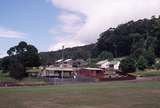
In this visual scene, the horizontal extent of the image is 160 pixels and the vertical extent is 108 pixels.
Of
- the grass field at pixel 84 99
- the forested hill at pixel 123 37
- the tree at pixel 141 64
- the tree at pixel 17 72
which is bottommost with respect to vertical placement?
the grass field at pixel 84 99

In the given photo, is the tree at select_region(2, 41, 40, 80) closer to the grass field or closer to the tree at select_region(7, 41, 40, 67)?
the tree at select_region(7, 41, 40, 67)

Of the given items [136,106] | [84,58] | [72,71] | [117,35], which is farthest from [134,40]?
[136,106]

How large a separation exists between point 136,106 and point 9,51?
82907 mm

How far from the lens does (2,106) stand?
82.6 ft

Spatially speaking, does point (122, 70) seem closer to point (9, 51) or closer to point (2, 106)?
point (9, 51)

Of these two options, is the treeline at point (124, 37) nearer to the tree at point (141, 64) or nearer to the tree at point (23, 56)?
the tree at point (141, 64)

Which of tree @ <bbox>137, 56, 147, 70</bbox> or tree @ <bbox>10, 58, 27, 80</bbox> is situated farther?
tree @ <bbox>137, 56, 147, 70</bbox>

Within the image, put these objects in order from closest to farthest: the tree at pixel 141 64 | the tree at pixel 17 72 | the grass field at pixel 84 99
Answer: the grass field at pixel 84 99 → the tree at pixel 17 72 → the tree at pixel 141 64

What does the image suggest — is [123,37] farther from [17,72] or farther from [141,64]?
[17,72]

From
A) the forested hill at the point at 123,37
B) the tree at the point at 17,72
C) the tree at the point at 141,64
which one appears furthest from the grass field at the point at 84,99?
the forested hill at the point at 123,37

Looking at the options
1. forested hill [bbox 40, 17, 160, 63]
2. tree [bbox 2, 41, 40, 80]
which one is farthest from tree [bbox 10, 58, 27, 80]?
forested hill [bbox 40, 17, 160, 63]

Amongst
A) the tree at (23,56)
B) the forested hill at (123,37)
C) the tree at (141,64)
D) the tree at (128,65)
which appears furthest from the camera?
the forested hill at (123,37)

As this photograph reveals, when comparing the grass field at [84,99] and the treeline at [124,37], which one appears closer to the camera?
the grass field at [84,99]

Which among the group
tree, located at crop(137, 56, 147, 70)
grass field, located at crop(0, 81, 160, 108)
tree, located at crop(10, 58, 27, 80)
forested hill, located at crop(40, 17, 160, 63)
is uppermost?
forested hill, located at crop(40, 17, 160, 63)
